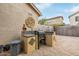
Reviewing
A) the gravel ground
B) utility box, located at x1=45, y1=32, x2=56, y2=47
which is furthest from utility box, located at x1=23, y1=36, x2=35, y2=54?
utility box, located at x1=45, y1=32, x2=56, y2=47

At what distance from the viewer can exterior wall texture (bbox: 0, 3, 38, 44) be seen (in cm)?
249

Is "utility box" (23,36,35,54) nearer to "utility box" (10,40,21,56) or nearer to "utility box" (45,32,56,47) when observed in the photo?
"utility box" (10,40,21,56)

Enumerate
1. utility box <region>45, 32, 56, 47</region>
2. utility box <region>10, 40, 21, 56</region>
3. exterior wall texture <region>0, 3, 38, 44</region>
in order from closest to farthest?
utility box <region>10, 40, 21, 56</region> < exterior wall texture <region>0, 3, 38, 44</region> < utility box <region>45, 32, 56, 47</region>

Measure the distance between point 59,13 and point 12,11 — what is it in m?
1.42

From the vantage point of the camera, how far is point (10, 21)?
9.11ft

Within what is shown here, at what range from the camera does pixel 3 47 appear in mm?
2510

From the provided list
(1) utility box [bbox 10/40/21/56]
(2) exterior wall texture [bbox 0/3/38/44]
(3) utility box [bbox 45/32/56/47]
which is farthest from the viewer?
(3) utility box [bbox 45/32/56/47]

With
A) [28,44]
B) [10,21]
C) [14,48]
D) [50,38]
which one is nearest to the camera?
[14,48]

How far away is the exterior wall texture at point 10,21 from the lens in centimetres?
249

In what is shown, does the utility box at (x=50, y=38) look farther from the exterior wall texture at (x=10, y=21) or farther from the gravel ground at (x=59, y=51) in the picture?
the exterior wall texture at (x=10, y=21)

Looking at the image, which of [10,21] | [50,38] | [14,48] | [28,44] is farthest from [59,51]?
[10,21]

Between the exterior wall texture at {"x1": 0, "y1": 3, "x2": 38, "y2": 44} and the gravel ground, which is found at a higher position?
the exterior wall texture at {"x1": 0, "y1": 3, "x2": 38, "y2": 44}

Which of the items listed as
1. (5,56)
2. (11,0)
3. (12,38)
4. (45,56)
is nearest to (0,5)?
(11,0)

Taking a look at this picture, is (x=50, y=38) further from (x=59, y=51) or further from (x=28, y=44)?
(x=28, y=44)
